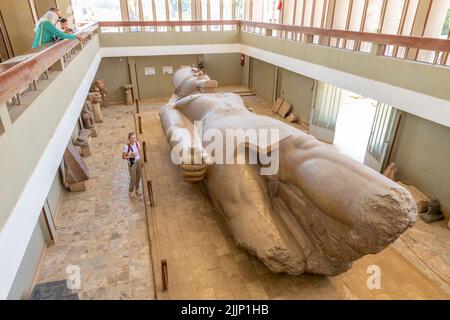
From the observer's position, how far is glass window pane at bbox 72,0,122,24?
39.3ft

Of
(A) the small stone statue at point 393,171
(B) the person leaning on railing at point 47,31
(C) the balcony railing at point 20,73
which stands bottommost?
(A) the small stone statue at point 393,171

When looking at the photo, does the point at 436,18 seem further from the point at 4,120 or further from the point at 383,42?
the point at 4,120

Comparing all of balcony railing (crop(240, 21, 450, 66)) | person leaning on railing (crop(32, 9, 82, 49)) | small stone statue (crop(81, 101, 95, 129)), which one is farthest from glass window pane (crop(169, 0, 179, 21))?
person leaning on railing (crop(32, 9, 82, 49))

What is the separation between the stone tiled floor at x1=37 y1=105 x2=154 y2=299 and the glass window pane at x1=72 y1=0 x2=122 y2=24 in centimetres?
750

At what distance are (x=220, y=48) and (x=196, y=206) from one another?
825 cm

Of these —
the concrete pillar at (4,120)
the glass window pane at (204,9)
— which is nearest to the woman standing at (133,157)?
the concrete pillar at (4,120)

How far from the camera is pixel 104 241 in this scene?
197 inches

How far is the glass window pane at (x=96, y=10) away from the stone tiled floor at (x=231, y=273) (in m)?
9.92

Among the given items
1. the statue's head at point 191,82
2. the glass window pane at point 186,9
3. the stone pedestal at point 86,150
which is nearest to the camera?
the statue's head at point 191,82

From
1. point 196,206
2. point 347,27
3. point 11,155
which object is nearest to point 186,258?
point 196,206

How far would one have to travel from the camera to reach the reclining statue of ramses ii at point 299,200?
2.87m

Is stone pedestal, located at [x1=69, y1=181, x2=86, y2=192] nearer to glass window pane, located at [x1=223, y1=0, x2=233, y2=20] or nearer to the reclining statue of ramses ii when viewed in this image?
the reclining statue of ramses ii

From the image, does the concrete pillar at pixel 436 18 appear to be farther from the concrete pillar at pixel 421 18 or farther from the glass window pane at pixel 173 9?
the glass window pane at pixel 173 9
